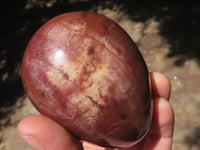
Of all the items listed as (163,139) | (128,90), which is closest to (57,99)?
(128,90)

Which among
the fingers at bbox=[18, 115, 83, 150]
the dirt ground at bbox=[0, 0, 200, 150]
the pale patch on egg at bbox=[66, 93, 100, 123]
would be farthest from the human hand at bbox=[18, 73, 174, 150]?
the dirt ground at bbox=[0, 0, 200, 150]

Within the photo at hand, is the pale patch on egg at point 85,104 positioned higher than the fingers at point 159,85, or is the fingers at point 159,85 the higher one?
the pale patch on egg at point 85,104

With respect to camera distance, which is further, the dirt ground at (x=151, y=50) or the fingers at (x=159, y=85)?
the dirt ground at (x=151, y=50)

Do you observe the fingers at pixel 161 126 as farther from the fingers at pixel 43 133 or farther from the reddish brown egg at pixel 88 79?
the fingers at pixel 43 133

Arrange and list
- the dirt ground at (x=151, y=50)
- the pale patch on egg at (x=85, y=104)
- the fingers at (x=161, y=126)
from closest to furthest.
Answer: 1. the pale patch on egg at (x=85, y=104)
2. the fingers at (x=161, y=126)
3. the dirt ground at (x=151, y=50)

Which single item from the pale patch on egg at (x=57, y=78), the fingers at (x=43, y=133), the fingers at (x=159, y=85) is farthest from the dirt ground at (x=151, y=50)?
the pale patch on egg at (x=57, y=78)

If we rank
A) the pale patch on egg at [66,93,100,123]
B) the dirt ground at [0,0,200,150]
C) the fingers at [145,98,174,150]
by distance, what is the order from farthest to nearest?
the dirt ground at [0,0,200,150] < the fingers at [145,98,174,150] < the pale patch on egg at [66,93,100,123]

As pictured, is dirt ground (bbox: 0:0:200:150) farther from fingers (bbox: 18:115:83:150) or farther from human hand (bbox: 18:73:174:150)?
fingers (bbox: 18:115:83:150)

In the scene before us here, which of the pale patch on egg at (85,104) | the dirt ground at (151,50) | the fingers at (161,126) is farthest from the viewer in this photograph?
the dirt ground at (151,50)
